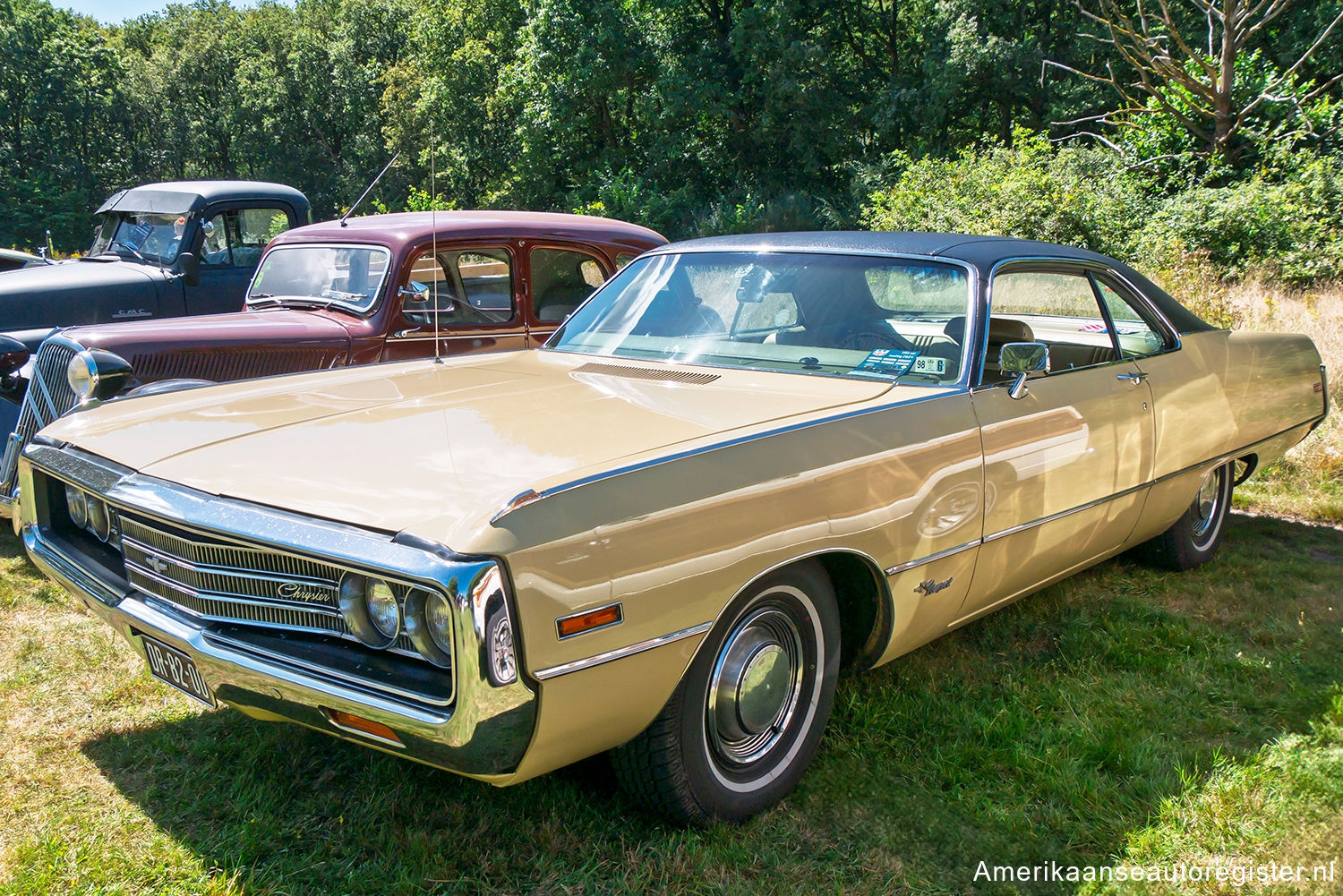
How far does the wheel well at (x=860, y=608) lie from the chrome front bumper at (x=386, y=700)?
1.10m

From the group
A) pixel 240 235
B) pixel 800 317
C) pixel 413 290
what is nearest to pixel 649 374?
pixel 800 317

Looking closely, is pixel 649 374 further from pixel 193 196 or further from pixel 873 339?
pixel 193 196

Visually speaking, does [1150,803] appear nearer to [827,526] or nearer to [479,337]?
[827,526]

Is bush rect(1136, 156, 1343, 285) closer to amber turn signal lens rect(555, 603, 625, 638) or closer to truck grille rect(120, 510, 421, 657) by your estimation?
amber turn signal lens rect(555, 603, 625, 638)

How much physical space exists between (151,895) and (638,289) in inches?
103

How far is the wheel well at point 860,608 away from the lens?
→ 9.21ft

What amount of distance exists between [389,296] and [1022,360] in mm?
3897

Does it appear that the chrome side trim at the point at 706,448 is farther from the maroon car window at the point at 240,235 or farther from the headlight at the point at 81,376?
the maroon car window at the point at 240,235

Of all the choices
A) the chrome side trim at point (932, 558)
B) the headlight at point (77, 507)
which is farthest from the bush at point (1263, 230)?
the headlight at point (77, 507)

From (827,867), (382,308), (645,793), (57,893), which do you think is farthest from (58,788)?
(382,308)

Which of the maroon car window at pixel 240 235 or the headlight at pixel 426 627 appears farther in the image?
the maroon car window at pixel 240 235

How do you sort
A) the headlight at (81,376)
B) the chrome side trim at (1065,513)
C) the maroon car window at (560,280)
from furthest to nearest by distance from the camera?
the maroon car window at (560,280) → the headlight at (81,376) → the chrome side trim at (1065,513)

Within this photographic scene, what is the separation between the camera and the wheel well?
2.81 meters

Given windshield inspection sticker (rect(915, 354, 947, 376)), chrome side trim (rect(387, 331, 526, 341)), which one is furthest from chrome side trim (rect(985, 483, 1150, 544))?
chrome side trim (rect(387, 331, 526, 341))
